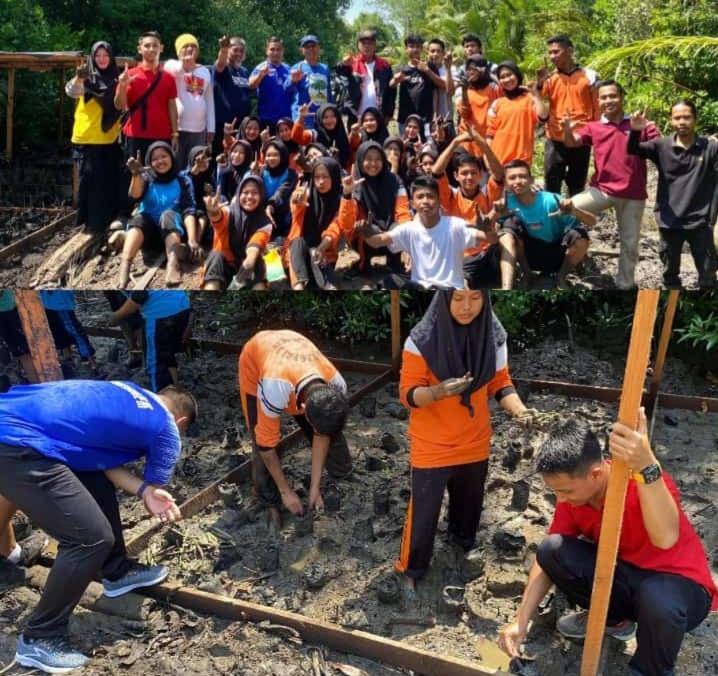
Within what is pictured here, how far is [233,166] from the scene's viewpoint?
488cm

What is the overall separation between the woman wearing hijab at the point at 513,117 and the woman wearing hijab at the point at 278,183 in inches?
51.1

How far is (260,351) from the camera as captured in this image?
3914 mm

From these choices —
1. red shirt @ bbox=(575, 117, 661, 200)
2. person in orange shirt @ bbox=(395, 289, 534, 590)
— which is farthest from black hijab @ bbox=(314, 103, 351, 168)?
person in orange shirt @ bbox=(395, 289, 534, 590)

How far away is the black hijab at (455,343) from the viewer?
308cm

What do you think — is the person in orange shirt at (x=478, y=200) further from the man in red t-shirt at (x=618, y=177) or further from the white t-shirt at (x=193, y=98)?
the white t-shirt at (x=193, y=98)

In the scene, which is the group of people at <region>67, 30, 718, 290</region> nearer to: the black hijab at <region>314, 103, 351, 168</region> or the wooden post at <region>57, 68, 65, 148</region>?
the black hijab at <region>314, 103, 351, 168</region>

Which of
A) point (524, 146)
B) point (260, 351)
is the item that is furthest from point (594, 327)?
point (260, 351)

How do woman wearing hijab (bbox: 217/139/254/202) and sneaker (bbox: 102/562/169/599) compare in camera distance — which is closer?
sneaker (bbox: 102/562/169/599)

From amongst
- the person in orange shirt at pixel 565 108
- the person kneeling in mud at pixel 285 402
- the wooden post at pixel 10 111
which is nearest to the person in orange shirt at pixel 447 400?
the person kneeling in mud at pixel 285 402

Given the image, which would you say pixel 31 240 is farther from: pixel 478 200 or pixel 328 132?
pixel 478 200

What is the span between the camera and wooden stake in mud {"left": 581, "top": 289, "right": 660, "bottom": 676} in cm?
216

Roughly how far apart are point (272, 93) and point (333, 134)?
1.86ft

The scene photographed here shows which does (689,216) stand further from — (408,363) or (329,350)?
(329,350)

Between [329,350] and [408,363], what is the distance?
8.85ft
